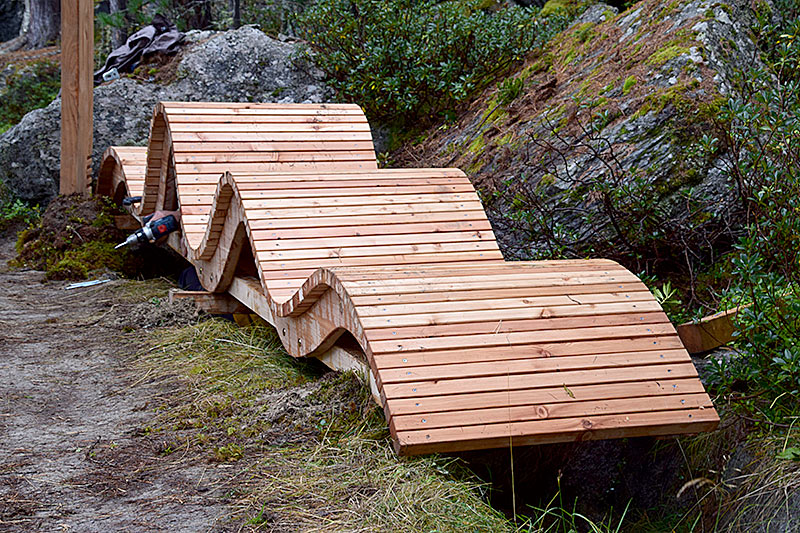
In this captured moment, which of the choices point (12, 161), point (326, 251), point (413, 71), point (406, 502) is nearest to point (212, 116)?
point (326, 251)

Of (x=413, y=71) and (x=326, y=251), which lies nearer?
(x=326, y=251)

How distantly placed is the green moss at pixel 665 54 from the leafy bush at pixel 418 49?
2.58 meters

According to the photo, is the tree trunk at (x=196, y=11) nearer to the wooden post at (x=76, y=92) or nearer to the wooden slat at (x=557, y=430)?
the wooden post at (x=76, y=92)

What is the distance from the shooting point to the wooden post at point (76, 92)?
7.85 metres

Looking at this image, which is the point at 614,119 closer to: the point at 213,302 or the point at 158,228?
the point at 213,302

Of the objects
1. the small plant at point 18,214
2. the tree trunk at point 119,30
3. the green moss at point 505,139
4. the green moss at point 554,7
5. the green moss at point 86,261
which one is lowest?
the small plant at point 18,214

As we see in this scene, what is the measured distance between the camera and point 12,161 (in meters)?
9.79

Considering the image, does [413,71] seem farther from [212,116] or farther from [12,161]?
[12,161]

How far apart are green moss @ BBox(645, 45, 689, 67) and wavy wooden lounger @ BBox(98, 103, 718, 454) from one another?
176cm

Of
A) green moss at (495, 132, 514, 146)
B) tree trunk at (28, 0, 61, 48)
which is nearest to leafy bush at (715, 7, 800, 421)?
green moss at (495, 132, 514, 146)

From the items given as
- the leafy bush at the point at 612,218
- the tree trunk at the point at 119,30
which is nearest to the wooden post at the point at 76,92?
the leafy bush at the point at 612,218

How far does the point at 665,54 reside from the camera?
5598 millimetres

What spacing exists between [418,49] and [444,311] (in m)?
5.88

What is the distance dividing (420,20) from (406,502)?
7180 mm
